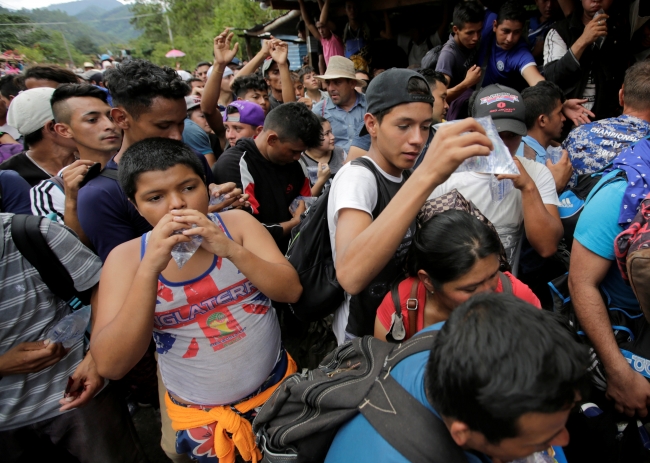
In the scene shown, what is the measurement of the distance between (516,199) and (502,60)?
107 inches

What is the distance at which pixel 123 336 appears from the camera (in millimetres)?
1333

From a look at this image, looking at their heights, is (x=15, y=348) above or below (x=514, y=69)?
below

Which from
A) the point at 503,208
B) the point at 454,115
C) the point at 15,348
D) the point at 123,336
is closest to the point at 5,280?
the point at 15,348

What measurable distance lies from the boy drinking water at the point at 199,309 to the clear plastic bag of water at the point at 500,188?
3.60 feet

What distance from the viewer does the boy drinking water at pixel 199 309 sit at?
143 cm

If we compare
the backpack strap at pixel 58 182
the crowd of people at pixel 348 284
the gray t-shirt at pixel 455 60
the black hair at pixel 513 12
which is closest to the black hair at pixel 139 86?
the crowd of people at pixel 348 284

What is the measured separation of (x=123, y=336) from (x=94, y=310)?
546 millimetres

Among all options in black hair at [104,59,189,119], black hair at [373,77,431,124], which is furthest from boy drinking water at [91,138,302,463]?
black hair at [373,77,431,124]

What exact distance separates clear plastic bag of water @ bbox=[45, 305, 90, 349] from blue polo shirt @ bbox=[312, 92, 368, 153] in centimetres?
355

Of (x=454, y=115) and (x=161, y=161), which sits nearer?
(x=161, y=161)

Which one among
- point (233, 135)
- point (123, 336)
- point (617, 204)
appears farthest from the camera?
point (233, 135)

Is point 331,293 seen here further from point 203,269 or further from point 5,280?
point 5,280

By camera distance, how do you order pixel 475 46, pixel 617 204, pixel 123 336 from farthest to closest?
1. pixel 475 46
2. pixel 617 204
3. pixel 123 336

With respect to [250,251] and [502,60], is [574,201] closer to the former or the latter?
[250,251]
